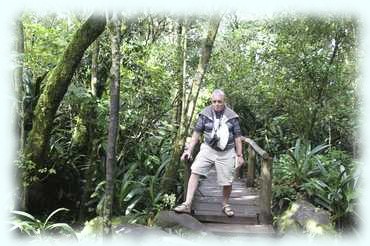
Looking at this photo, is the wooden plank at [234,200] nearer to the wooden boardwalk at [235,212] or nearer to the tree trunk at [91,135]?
the wooden boardwalk at [235,212]

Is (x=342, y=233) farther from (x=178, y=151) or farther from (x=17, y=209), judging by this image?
(x=17, y=209)

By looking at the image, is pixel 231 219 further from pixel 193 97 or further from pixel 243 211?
pixel 193 97

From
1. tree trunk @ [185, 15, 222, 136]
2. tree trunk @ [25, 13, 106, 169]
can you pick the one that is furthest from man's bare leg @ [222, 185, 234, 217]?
tree trunk @ [25, 13, 106, 169]

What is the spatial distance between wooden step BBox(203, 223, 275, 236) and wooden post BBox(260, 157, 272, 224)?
17cm

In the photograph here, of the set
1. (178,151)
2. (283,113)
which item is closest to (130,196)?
(178,151)

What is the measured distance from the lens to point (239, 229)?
5023mm

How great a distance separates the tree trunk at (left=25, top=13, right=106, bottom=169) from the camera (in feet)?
19.9

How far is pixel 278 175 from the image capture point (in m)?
7.27

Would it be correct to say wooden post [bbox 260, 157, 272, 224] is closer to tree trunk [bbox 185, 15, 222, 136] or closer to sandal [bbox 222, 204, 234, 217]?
sandal [bbox 222, 204, 234, 217]

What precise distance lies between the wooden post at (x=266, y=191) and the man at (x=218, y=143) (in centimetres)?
43

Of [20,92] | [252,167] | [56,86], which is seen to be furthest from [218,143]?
[20,92]

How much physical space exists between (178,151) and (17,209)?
89.7 inches

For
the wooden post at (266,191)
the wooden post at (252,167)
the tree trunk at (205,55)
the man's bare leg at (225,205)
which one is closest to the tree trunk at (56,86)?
the tree trunk at (205,55)

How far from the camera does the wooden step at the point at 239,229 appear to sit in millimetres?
4898
